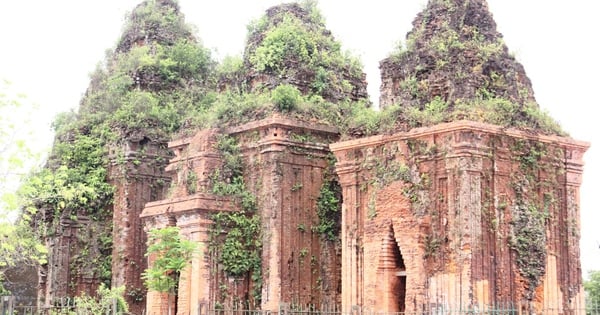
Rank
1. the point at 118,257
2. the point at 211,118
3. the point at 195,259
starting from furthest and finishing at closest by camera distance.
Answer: the point at 118,257 < the point at 211,118 < the point at 195,259

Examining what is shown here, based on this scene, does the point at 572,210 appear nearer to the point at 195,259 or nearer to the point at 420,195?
the point at 420,195

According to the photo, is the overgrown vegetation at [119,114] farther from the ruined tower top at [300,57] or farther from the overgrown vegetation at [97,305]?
the overgrown vegetation at [97,305]

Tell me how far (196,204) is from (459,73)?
535 cm

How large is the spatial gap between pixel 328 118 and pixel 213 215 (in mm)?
2925

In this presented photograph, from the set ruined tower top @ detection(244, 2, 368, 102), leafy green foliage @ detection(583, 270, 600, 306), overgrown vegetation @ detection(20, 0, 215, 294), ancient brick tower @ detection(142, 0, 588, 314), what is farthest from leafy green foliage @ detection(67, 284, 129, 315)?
leafy green foliage @ detection(583, 270, 600, 306)

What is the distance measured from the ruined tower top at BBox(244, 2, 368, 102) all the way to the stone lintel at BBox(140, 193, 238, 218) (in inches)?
102

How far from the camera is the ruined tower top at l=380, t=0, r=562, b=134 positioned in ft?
54.6

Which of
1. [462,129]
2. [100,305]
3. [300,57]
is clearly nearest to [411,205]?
[462,129]

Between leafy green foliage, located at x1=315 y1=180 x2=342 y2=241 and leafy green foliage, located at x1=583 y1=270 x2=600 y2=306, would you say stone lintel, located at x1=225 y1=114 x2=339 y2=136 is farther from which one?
leafy green foliage, located at x1=583 y1=270 x2=600 y2=306

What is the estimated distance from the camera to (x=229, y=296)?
1911 centimetres

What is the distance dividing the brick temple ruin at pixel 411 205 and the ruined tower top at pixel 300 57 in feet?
0.80

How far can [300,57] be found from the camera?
816 inches

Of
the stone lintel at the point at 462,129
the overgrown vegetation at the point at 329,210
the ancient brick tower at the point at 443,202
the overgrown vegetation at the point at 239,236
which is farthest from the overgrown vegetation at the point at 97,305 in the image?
the stone lintel at the point at 462,129

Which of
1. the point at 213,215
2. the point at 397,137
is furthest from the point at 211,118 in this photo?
the point at 397,137
